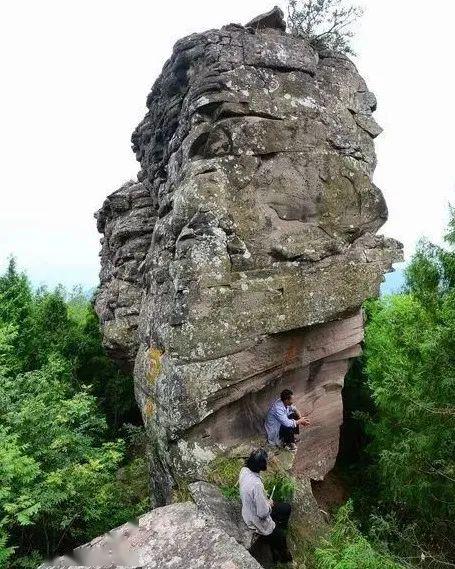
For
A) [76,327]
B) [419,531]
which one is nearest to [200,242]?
[419,531]

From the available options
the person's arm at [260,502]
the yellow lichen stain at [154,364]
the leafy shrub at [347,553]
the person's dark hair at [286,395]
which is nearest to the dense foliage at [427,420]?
the leafy shrub at [347,553]

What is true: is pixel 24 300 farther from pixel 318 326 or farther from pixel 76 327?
pixel 318 326

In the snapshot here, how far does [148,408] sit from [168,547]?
14.6 ft

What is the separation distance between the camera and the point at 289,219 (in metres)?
10.9

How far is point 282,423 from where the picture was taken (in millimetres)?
10266

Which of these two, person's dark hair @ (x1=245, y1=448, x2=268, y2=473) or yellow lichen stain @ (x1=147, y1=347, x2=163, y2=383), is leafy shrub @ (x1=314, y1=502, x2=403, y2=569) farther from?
yellow lichen stain @ (x1=147, y1=347, x2=163, y2=383)

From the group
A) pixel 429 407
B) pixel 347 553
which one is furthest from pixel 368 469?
pixel 347 553

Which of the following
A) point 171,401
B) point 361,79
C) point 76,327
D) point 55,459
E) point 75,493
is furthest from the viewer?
point 76,327

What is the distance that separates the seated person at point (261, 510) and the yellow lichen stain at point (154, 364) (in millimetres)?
3592

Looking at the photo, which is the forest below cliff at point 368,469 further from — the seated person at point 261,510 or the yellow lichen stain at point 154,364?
the yellow lichen stain at point 154,364

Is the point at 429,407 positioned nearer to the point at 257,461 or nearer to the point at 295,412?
the point at 295,412

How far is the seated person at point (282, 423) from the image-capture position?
10.3 metres

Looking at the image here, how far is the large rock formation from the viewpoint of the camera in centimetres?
979

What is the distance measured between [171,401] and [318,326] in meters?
3.79
